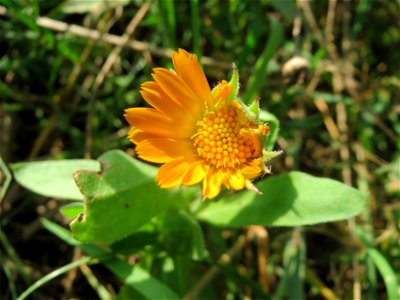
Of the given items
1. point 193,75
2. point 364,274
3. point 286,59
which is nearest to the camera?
point 193,75

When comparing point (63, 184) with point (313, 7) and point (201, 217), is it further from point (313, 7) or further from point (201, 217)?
point (313, 7)

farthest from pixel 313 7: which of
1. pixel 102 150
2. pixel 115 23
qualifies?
pixel 102 150

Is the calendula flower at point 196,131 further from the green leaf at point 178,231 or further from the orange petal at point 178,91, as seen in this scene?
the green leaf at point 178,231

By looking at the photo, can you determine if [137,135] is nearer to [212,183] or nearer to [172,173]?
[172,173]

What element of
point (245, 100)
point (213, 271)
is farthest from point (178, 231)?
point (245, 100)

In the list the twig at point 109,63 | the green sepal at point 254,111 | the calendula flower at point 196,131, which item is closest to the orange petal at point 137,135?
the calendula flower at point 196,131

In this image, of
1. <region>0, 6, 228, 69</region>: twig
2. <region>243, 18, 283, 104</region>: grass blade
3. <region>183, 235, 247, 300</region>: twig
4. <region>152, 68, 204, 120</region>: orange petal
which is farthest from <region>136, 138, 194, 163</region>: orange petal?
<region>0, 6, 228, 69</region>: twig
